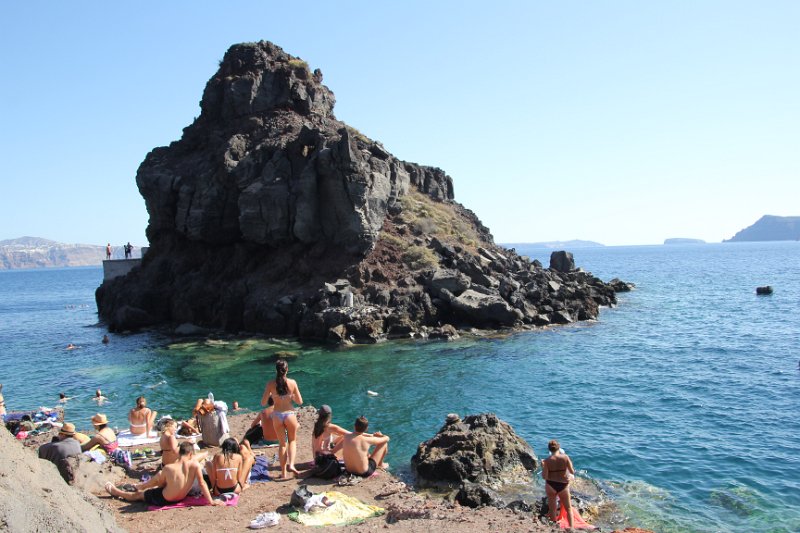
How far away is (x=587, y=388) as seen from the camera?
2895 centimetres

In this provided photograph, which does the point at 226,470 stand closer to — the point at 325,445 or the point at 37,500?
the point at 325,445

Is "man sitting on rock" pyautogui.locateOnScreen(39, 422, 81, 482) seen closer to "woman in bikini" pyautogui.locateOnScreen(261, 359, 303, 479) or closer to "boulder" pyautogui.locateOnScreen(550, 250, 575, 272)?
"woman in bikini" pyautogui.locateOnScreen(261, 359, 303, 479)

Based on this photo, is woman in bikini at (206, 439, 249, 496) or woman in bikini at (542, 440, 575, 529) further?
woman in bikini at (542, 440, 575, 529)

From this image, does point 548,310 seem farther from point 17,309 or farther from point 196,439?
point 17,309

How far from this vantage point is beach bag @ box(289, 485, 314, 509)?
43.0ft

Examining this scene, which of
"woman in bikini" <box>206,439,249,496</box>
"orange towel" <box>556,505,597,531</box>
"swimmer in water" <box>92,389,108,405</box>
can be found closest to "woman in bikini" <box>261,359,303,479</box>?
"woman in bikini" <box>206,439,249,496</box>

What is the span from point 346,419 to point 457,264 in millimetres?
29330

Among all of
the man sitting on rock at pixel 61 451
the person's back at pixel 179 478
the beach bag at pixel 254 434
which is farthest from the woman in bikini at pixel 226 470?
the man sitting on rock at pixel 61 451

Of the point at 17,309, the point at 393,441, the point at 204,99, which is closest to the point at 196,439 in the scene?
the point at 393,441

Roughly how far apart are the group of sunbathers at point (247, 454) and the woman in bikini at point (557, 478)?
4584 millimetres

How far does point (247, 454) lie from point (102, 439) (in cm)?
495

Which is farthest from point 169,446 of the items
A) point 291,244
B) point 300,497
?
point 291,244

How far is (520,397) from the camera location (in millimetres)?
27453

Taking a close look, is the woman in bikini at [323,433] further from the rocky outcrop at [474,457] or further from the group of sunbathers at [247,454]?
the rocky outcrop at [474,457]
